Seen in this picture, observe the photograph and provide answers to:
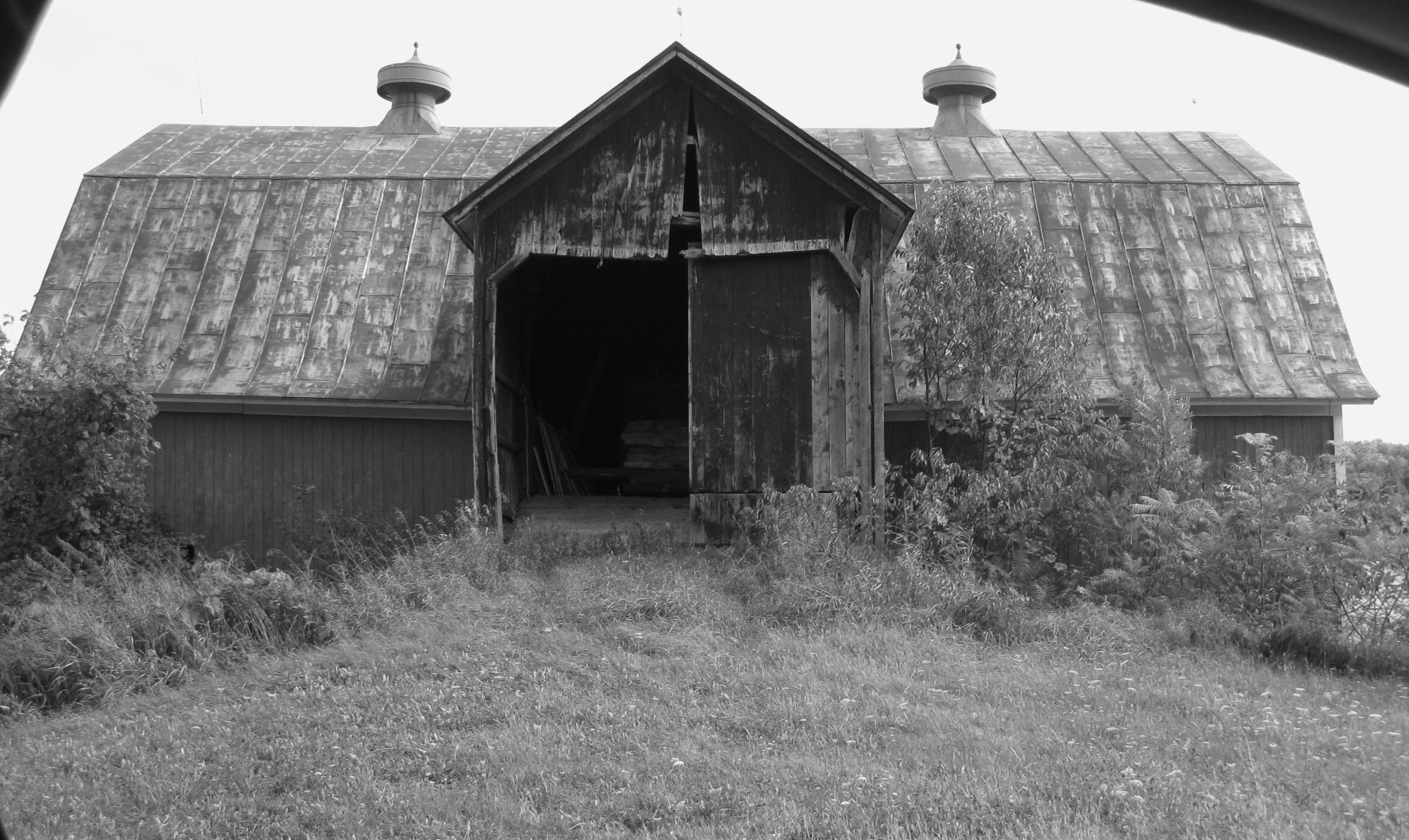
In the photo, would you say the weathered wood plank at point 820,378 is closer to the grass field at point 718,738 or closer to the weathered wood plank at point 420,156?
the grass field at point 718,738

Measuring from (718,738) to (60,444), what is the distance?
27.1 feet

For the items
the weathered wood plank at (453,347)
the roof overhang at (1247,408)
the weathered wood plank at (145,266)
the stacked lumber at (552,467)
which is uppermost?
the weathered wood plank at (145,266)

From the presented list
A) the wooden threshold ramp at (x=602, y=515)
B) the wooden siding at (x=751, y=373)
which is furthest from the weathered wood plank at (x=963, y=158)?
the wooden threshold ramp at (x=602, y=515)

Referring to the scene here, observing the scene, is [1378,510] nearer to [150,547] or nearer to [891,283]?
[891,283]

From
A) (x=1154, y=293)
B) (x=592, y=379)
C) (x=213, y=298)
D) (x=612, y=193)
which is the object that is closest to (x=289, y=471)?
(x=213, y=298)

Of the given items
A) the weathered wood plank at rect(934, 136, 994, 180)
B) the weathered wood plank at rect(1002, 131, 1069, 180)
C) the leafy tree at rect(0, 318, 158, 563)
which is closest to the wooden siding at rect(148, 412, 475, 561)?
the leafy tree at rect(0, 318, 158, 563)

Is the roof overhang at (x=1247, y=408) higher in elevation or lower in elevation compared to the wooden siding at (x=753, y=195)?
lower

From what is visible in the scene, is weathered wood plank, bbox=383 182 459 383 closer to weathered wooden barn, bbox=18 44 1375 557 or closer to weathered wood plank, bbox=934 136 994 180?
weathered wooden barn, bbox=18 44 1375 557

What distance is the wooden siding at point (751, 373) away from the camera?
493 inches

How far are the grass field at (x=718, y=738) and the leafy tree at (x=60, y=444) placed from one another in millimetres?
4360

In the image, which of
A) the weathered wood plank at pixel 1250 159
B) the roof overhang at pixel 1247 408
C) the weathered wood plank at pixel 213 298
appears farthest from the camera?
the weathered wood plank at pixel 1250 159

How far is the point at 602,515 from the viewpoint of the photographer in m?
13.7

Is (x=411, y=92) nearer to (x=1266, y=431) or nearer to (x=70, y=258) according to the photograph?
(x=70, y=258)

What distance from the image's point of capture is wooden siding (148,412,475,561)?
14.8m
